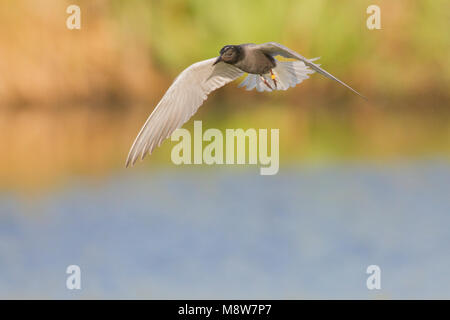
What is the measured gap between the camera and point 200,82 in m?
4.04

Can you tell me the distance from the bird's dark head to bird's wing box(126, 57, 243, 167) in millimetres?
65

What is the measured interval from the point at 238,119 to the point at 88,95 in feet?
5.14

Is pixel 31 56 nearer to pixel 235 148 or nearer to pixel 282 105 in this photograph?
pixel 235 148

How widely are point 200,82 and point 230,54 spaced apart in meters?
0.27

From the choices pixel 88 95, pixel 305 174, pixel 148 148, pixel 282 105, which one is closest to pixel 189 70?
pixel 148 148

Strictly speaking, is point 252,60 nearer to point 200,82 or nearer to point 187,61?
point 200,82

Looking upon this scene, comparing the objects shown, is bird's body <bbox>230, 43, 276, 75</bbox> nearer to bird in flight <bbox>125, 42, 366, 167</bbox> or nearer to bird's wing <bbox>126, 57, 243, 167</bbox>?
bird in flight <bbox>125, 42, 366, 167</bbox>

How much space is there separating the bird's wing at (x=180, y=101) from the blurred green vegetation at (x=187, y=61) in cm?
313

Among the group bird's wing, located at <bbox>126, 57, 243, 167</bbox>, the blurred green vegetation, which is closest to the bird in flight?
bird's wing, located at <bbox>126, 57, 243, 167</bbox>

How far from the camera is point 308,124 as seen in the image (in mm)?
8078

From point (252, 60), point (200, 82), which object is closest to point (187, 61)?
point (200, 82)

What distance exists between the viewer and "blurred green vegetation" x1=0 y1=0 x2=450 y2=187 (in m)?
7.66

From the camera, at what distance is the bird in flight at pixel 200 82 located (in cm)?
370

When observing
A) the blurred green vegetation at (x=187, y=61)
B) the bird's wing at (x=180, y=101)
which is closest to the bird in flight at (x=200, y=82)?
the bird's wing at (x=180, y=101)
